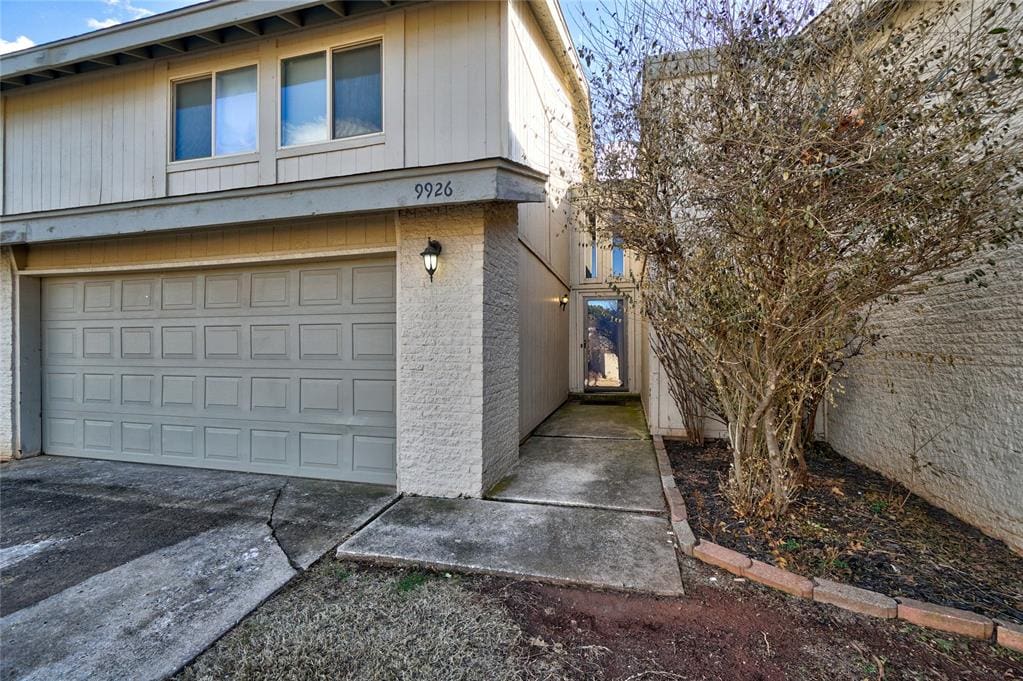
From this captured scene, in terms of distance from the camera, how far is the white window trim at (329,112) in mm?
4336

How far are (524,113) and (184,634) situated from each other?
526 centimetres

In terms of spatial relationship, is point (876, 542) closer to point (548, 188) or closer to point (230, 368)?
point (548, 188)

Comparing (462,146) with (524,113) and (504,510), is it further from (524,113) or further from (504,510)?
(504,510)

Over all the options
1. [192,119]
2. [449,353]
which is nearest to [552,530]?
[449,353]

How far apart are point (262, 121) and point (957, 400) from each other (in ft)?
23.0

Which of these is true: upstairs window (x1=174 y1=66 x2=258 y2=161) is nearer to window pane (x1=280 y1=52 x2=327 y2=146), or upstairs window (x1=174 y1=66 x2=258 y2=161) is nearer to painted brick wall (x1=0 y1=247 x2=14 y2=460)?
window pane (x1=280 y1=52 x2=327 y2=146)

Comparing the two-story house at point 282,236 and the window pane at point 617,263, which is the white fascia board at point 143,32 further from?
the window pane at point 617,263

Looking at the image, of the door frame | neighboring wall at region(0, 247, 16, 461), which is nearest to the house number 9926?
neighboring wall at region(0, 247, 16, 461)

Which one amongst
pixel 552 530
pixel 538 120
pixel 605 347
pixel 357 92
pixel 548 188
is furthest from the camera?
pixel 605 347

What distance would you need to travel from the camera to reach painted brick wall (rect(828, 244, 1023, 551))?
313 cm

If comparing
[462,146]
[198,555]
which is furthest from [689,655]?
Result: [462,146]

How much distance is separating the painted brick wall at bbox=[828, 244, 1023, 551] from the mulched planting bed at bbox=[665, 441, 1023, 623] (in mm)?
238

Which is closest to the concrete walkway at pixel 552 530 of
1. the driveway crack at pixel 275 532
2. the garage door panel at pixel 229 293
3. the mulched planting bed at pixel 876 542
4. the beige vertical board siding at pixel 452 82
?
the driveway crack at pixel 275 532

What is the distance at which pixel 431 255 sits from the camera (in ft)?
13.6
